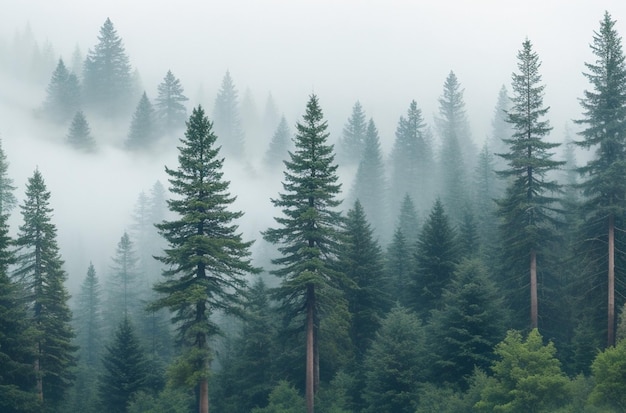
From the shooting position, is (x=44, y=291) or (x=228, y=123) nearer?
(x=44, y=291)

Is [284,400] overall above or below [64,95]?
below

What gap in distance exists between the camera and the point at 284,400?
37.0m

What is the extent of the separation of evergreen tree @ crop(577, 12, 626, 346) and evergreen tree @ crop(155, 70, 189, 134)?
97702 mm

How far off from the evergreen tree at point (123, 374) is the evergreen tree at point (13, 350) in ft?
18.9

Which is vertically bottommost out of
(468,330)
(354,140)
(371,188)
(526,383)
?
(526,383)

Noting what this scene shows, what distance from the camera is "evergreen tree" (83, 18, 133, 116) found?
4948 inches

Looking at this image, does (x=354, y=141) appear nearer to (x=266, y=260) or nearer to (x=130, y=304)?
(x=266, y=260)

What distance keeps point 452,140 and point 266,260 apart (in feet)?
109

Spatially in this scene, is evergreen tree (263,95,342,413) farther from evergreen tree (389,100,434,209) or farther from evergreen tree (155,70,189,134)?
evergreen tree (155,70,189,134)

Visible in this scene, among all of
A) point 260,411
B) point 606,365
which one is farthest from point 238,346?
point 606,365

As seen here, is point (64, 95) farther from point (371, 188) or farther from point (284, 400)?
point (284, 400)

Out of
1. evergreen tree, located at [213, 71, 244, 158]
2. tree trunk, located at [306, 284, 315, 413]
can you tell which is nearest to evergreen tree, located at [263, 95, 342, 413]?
tree trunk, located at [306, 284, 315, 413]

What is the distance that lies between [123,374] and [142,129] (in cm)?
7661

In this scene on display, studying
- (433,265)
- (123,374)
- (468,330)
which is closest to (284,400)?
(468,330)
